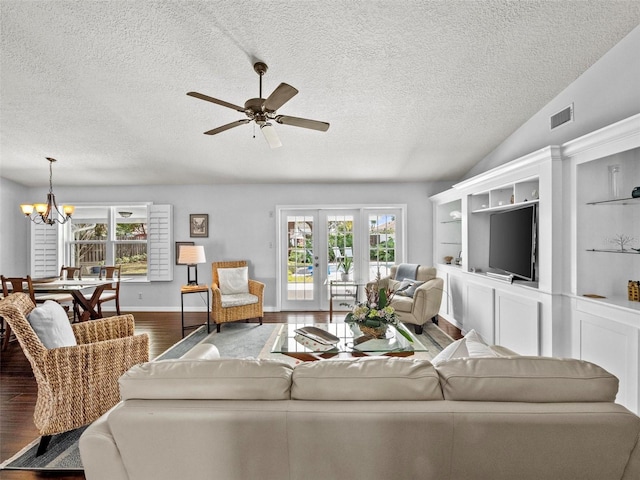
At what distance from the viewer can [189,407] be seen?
1.09m

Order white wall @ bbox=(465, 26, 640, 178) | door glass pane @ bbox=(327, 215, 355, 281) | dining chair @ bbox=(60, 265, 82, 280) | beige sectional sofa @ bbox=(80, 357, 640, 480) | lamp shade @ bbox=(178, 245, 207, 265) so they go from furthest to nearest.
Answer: door glass pane @ bbox=(327, 215, 355, 281), dining chair @ bbox=(60, 265, 82, 280), lamp shade @ bbox=(178, 245, 207, 265), white wall @ bbox=(465, 26, 640, 178), beige sectional sofa @ bbox=(80, 357, 640, 480)

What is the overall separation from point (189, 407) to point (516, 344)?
132 inches

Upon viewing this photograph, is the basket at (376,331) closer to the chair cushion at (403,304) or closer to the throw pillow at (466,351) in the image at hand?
the throw pillow at (466,351)

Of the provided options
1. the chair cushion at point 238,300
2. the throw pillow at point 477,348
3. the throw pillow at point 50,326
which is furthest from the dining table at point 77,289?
the throw pillow at point 477,348

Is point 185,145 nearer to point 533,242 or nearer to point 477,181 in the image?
point 477,181

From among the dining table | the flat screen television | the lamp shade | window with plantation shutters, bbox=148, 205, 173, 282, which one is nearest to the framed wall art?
window with plantation shutters, bbox=148, 205, 173, 282

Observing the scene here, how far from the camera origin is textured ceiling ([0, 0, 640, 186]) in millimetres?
2221

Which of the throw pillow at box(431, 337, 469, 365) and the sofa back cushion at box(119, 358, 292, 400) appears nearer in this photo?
the sofa back cushion at box(119, 358, 292, 400)

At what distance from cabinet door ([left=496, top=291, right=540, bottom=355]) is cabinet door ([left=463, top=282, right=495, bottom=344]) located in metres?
0.13

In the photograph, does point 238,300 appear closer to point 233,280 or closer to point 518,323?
point 233,280

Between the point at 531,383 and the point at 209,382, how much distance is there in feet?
3.71

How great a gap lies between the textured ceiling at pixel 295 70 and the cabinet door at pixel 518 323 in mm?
2043

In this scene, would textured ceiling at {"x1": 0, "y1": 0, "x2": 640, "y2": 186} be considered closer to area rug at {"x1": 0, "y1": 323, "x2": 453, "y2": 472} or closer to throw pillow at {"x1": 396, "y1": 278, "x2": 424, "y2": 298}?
throw pillow at {"x1": 396, "y1": 278, "x2": 424, "y2": 298}

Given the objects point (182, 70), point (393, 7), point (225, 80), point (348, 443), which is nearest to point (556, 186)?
point (393, 7)
